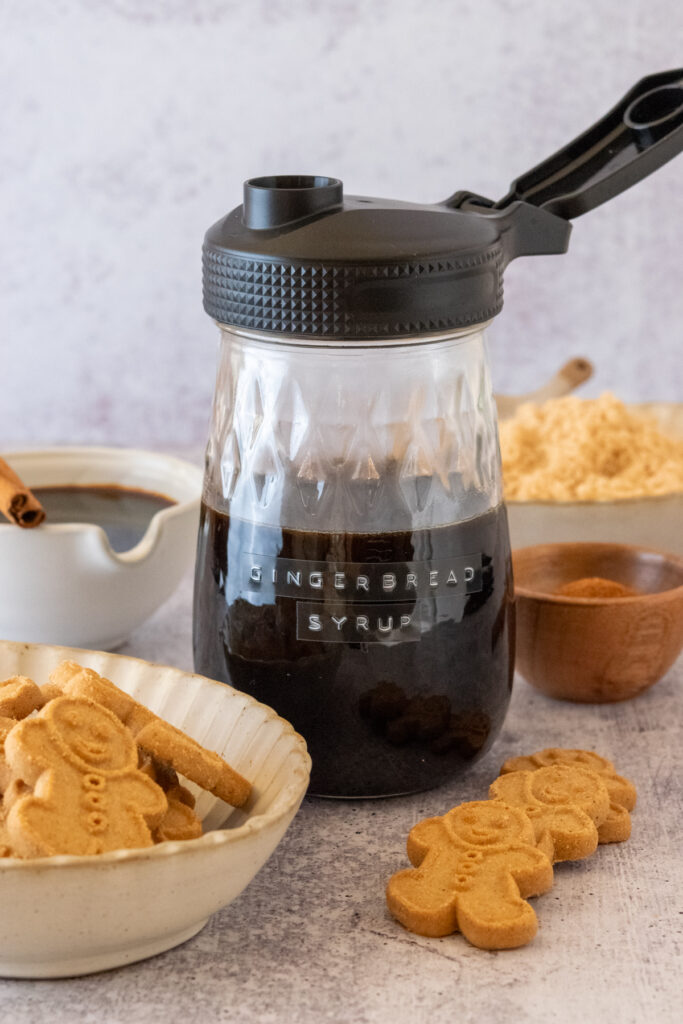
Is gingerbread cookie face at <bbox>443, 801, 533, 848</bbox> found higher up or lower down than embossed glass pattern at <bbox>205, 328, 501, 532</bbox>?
lower down

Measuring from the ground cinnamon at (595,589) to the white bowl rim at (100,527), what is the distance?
0.78ft

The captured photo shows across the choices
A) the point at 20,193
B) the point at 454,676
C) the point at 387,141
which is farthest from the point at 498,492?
the point at 20,193

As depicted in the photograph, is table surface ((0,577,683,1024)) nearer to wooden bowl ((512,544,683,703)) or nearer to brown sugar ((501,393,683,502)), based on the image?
wooden bowl ((512,544,683,703))

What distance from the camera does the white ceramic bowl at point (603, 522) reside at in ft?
2.85

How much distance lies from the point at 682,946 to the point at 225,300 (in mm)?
361

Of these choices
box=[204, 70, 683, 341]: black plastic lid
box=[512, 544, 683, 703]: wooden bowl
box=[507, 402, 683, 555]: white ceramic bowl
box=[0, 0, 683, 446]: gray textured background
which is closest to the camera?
box=[204, 70, 683, 341]: black plastic lid

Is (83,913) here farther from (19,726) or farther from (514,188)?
(514,188)

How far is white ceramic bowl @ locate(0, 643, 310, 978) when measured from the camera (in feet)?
1.56

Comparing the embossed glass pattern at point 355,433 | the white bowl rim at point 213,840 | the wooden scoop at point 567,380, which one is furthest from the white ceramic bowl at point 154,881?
the wooden scoop at point 567,380

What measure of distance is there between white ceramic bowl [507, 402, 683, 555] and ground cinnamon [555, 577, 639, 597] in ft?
0.25

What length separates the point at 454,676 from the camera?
2.14 ft

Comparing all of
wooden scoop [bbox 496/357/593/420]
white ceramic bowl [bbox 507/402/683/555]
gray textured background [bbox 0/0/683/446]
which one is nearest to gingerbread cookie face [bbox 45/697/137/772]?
white ceramic bowl [bbox 507/402/683/555]

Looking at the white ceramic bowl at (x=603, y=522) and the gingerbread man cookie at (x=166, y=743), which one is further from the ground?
the gingerbread man cookie at (x=166, y=743)

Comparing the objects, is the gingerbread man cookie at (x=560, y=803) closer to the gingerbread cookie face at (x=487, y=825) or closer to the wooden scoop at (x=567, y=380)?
the gingerbread cookie face at (x=487, y=825)
